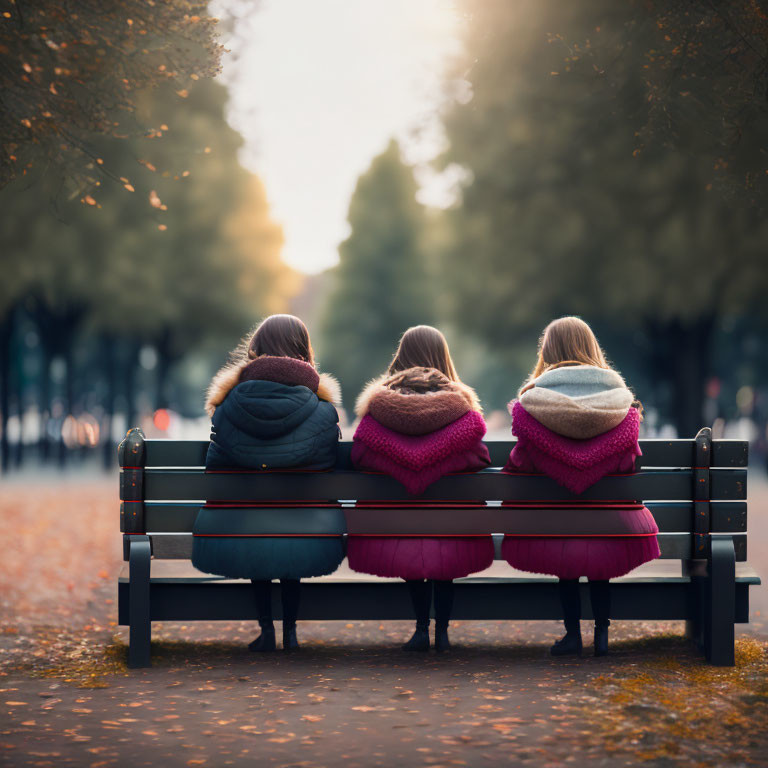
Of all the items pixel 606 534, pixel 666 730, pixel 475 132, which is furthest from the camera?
pixel 475 132

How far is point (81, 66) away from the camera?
820 cm

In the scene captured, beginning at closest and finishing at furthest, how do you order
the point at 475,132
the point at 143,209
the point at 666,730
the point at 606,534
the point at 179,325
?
the point at 666,730 → the point at 606,534 → the point at 475,132 → the point at 143,209 → the point at 179,325

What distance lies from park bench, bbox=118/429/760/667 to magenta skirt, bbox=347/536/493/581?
0.18 feet

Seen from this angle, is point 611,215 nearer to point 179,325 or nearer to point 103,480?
point 103,480

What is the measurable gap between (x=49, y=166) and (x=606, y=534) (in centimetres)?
444

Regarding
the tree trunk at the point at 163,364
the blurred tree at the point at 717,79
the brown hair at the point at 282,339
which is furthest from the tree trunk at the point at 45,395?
the brown hair at the point at 282,339

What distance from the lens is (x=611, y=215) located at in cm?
2294

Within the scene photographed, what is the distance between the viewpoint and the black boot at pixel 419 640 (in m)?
6.97

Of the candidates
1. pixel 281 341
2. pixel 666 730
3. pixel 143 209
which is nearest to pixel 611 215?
pixel 143 209

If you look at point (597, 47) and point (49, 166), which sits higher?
point (597, 47)

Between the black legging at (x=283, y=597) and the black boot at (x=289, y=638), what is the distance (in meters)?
0.26

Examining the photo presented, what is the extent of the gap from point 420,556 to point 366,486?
1.41 feet

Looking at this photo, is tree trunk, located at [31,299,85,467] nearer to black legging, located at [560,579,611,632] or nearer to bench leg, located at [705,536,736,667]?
black legging, located at [560,579,611,632]

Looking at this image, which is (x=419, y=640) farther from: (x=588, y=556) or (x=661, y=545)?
(x=661, y=545)
